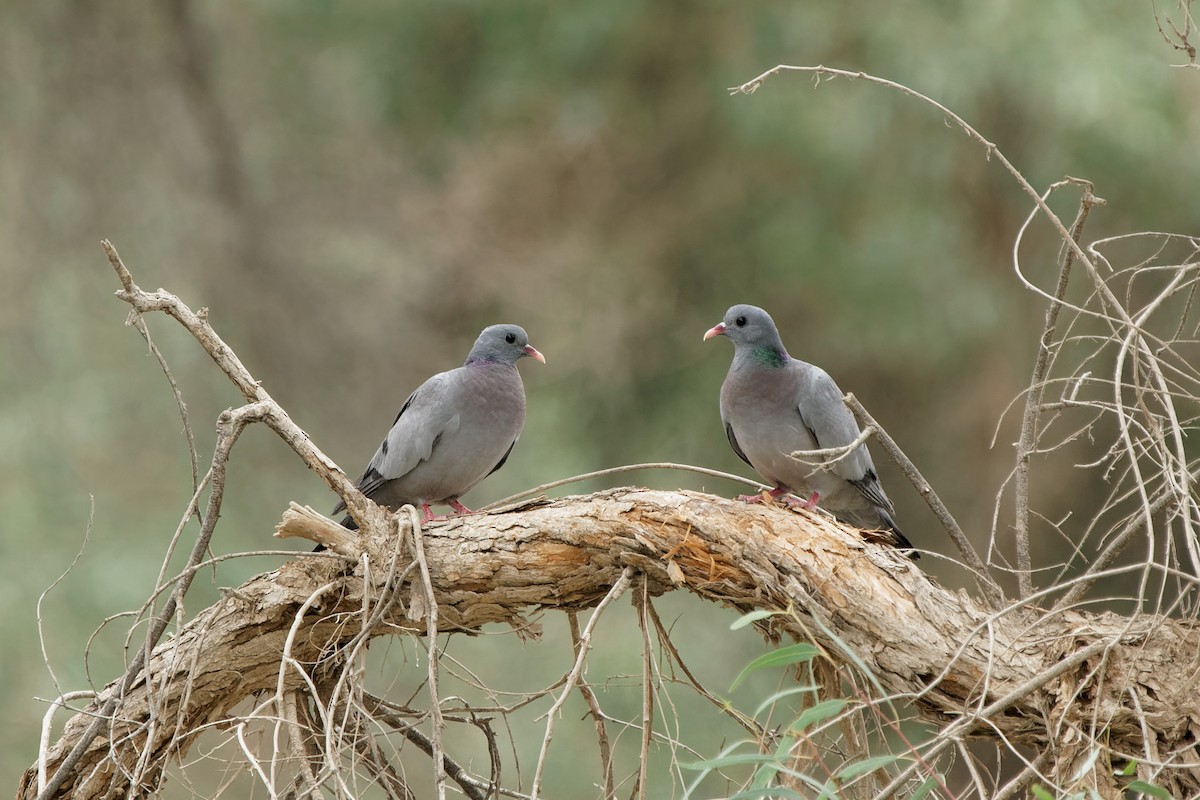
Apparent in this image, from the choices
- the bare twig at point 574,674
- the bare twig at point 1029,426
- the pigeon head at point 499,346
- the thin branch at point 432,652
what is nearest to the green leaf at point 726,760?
the bare twig at point 574,674

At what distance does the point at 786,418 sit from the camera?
3297 mm

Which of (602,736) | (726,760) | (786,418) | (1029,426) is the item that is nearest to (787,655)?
(726,760)

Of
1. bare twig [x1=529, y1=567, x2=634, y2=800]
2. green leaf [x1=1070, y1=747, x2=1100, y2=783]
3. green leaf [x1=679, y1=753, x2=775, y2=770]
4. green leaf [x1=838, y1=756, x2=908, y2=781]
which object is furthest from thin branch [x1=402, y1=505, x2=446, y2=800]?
green leaf [x1=1070, y1=747, x2=1100, y2=783]

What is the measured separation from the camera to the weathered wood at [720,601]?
85.0 inches

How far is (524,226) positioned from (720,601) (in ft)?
18.4

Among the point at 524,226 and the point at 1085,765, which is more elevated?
the point at 524,226

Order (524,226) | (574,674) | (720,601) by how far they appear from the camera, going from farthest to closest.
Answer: (524,226), (720,601), (574,674)

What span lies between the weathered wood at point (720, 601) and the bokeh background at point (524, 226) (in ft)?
11.2

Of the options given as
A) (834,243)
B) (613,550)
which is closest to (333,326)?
(834,243)

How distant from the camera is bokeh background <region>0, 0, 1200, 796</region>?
5688 mm

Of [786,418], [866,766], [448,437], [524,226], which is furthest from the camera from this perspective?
[524,226]

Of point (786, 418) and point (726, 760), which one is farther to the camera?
point (786, 418)

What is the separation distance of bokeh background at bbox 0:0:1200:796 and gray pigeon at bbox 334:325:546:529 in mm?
2533

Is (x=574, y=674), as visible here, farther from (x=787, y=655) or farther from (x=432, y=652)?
(x=787, y=655)
